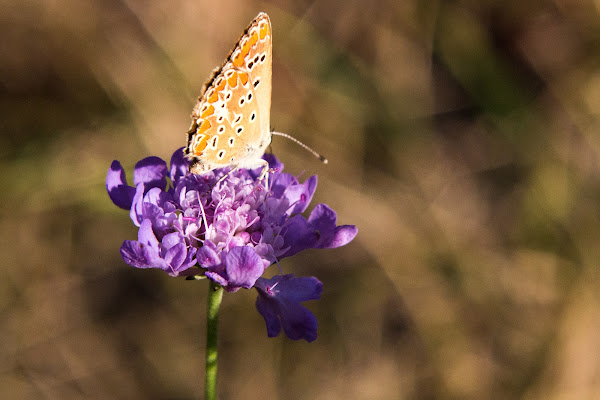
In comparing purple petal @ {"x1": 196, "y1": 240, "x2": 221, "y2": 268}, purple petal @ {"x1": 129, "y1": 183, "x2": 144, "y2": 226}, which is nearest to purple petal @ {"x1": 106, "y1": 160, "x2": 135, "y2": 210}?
purple petal @ {"x1": 129, "y1": 183, "x2": 144, "y2": 226}

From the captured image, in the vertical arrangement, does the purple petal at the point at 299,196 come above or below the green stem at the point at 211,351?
above

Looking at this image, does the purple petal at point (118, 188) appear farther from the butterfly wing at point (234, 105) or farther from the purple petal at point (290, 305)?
the purple petal at point (290, 305)

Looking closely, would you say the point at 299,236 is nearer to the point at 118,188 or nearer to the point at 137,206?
the point at 137,206

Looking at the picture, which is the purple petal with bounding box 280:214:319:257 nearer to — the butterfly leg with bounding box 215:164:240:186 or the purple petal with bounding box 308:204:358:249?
the purple petal with bounding box 308:204:358:249

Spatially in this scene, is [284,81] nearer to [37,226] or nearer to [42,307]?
[37,226]

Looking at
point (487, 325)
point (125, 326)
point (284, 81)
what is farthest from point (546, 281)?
point (125, 326)

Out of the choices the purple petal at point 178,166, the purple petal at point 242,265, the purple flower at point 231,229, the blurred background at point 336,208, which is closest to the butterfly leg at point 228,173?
the purple flower at point 231,229

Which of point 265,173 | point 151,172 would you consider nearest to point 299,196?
point 265,173

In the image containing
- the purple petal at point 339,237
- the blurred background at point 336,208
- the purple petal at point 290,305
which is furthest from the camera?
the blurred background at point 336,208
